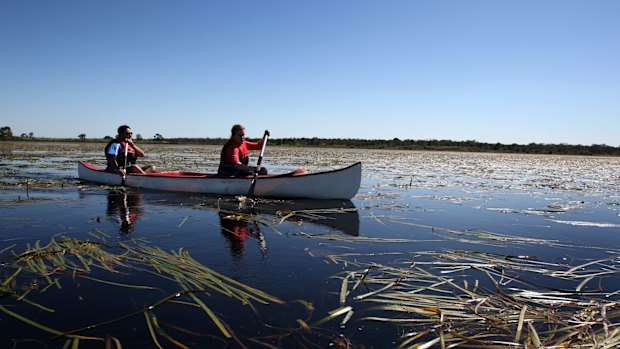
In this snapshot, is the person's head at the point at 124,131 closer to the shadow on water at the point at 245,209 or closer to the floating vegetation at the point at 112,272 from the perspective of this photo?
the shadow on water at the point at 245,209

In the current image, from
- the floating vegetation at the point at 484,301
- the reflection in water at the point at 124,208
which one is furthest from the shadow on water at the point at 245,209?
the floating vegetation at the point at 484,301

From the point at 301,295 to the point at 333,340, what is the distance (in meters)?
0.94

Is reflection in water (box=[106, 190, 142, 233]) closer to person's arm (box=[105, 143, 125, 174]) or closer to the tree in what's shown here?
person's arm (box=[105, 143, 125, 174])

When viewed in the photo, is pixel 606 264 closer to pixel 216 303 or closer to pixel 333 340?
pixel 333 340

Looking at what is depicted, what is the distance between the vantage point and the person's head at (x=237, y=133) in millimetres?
11133

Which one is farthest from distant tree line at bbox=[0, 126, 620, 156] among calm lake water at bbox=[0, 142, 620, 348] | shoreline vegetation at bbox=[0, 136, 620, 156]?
calm lake water at bbox=[0, 142, 620, 348]

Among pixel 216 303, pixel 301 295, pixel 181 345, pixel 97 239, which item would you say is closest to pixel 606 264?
pixel 301 295

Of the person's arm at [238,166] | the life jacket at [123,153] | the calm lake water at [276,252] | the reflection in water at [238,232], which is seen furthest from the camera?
the life jacket at [123,153]

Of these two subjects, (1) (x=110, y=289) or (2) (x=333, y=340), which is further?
(1) (x=110, y=289)

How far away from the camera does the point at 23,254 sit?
468cm

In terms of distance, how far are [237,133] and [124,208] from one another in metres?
3.66

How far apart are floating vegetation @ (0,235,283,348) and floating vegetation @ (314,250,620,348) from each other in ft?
3.59

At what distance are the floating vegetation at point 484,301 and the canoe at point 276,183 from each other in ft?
16.3

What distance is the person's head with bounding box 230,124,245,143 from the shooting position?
1113 centimetres
